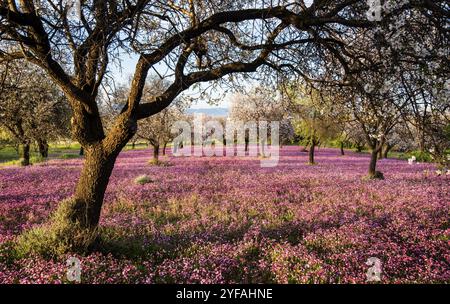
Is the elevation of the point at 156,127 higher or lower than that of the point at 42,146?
higher

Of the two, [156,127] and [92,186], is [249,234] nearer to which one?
[92,186]

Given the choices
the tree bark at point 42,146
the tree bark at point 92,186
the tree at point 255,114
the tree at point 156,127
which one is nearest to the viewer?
the tree bark at point 92,186

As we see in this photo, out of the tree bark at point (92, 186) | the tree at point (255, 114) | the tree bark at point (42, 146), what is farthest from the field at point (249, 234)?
the tree at point (255, 114)

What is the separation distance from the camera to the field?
537cm

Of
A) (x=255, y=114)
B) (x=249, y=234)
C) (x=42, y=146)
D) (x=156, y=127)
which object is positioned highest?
(x=255, y=114)

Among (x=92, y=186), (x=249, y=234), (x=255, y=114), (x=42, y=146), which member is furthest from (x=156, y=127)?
(x=255, y=114)

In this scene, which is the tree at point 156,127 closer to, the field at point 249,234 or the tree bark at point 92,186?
the field at point 249,234

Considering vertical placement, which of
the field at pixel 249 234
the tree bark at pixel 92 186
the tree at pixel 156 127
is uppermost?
the tree at pixel 156 127

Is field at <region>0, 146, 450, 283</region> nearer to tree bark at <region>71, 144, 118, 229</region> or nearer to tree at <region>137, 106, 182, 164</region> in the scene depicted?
tree bark at <region>71, 144, 118, 229</region>

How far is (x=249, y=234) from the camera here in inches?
302

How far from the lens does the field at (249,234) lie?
5.37m

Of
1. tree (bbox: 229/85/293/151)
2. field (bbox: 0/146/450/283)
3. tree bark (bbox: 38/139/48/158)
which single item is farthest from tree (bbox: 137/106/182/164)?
tree (bbox: 229/85/293/151)

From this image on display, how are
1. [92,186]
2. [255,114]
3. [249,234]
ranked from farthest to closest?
[255,114], [249,234], [92,186]

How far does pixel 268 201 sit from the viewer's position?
11.7m
